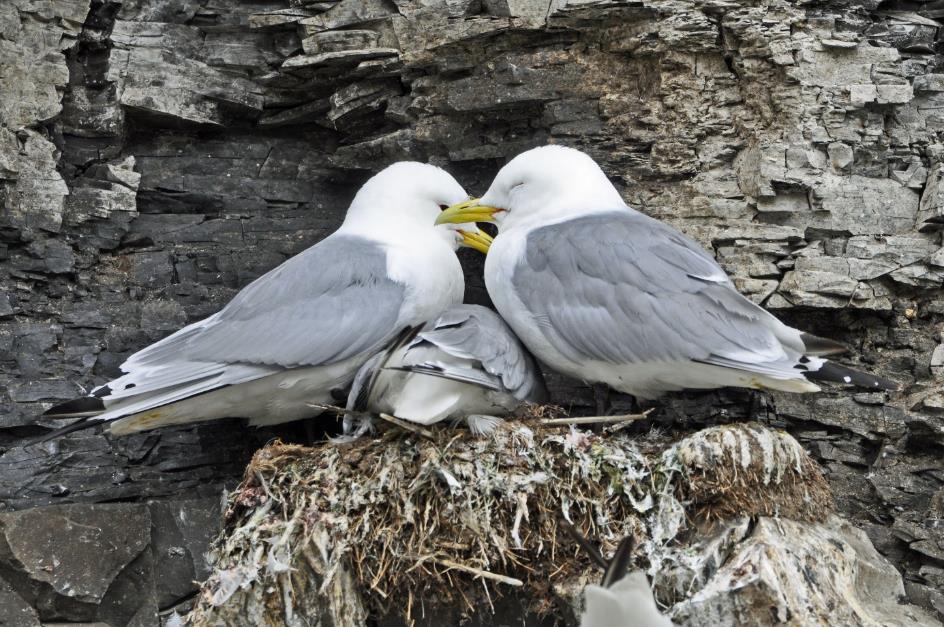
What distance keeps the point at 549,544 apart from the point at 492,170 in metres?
2.11

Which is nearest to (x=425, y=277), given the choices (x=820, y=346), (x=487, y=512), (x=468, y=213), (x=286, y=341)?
(x=468, y=213)

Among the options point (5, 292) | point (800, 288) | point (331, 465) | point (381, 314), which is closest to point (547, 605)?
point (331, 465)

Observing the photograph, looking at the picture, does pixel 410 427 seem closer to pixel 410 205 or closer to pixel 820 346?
pixel 410 205

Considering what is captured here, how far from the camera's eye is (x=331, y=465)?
370 cm

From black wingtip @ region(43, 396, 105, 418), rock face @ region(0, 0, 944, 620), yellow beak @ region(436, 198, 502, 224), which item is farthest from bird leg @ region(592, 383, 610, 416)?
black wingtip @ region(43, 396, 105, 418)

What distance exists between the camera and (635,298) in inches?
150

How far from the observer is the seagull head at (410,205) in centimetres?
464

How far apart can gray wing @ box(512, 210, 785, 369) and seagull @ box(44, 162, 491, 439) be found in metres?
0.48

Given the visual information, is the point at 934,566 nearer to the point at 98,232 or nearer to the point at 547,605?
the point at 547,605

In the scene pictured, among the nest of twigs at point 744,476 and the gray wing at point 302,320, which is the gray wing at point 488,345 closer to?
the gray wing at point 302,320

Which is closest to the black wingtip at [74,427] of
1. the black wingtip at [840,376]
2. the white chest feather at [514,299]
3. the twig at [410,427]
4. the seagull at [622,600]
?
the twig at [410,427]

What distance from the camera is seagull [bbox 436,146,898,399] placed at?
366cm

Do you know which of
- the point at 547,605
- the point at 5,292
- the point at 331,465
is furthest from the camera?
the point at 5,292

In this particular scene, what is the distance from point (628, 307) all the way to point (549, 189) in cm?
77
